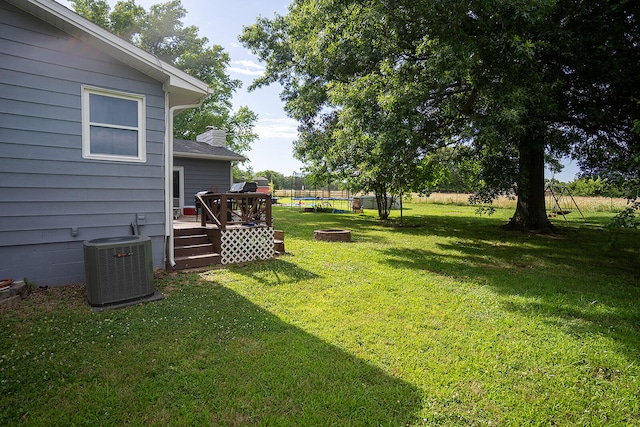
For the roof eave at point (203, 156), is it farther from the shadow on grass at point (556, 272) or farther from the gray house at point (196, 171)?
the shadow on grass at point (556, 272)

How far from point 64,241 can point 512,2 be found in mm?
8488

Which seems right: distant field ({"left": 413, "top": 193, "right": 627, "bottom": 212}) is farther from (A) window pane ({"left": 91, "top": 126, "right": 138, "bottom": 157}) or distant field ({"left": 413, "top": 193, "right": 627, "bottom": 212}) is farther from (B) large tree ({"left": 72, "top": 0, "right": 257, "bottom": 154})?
(A) window pane ({"left": 91, "top": 126, "right": 138, "bottom": 157})

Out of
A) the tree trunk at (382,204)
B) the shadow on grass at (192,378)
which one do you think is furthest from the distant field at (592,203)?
the shadow on grass at (192,378)

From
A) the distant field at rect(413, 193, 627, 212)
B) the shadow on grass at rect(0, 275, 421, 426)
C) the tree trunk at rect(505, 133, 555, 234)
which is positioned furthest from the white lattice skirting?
the distant field at rect(413, 193, 627, 212)

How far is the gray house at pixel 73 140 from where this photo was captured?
4.45 m

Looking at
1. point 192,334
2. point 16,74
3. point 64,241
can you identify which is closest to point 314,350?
point 192,334

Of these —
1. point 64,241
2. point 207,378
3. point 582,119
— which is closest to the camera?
point 207,378

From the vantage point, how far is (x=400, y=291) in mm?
5039

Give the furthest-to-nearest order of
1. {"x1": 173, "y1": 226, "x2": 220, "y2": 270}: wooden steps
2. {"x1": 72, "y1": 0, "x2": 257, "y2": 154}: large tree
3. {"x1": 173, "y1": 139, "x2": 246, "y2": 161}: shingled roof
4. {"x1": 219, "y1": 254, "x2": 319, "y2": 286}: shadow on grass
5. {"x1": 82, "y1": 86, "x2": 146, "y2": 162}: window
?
1. {"x1": 72, "y1": 0, "x2": 257, "y2": 154}: large tree
2. {"x1": 173, "y1": 139, "x2": 246, "y2": 161}: shingled roof
3. {"x1": 173, "y1": 226, "x2": 220, "y2": 270}: wooden steps
4. {"x1": 219, "y1": 254, "x2": 319, "y2": 286}: shadow on grass
5. {"x1": 82, "y1": 86, "x2": 146, "y2": 162}: window

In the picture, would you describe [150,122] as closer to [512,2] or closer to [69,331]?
[69,331]

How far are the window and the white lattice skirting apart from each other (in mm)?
2112

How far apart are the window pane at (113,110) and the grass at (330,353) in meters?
2.54

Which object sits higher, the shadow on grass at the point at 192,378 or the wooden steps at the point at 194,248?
the wooden steps at the point at 194,248

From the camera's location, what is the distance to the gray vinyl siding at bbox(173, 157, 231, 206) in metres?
12.3
